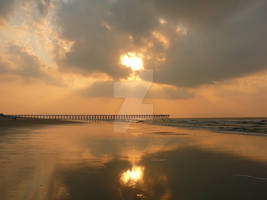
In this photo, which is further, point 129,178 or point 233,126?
point 233,126

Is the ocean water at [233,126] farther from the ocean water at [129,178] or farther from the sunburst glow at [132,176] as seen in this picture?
the sunburst glow at [132,176]

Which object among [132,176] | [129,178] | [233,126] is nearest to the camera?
[129,178]

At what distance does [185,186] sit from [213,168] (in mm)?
2420

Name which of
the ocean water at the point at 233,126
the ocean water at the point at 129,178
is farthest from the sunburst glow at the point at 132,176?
the ocean water at the point at 233,126

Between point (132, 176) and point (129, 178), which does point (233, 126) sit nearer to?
point (132, 176)

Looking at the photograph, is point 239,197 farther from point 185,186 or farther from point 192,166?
point 192,166

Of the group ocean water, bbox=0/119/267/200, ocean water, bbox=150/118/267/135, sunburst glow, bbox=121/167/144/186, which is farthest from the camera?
ocean water, bbox=150/118/267/135

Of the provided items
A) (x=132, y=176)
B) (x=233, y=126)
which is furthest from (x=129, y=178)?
(x=233, y=126)

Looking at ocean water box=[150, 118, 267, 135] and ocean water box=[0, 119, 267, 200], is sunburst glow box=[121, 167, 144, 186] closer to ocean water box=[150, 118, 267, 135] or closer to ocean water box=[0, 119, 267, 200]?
ocean water box=[0, 119, 267, 200]

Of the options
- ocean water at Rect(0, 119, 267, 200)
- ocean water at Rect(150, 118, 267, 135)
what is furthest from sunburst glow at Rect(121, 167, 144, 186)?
ocean water at Rect(150, 118, 267, 135)

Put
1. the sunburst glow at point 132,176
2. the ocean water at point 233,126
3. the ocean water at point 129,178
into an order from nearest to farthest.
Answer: the ocean water at point 129,178, the sunburst glow at point 132,176, the ocean water at point 233,126

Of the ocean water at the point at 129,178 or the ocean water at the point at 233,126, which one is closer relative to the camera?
the ocean water at the point at 129,178

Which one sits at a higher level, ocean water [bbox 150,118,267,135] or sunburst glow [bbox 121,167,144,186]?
sunburst glow [bbox 121,167,144,186]

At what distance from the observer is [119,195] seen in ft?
14.7
